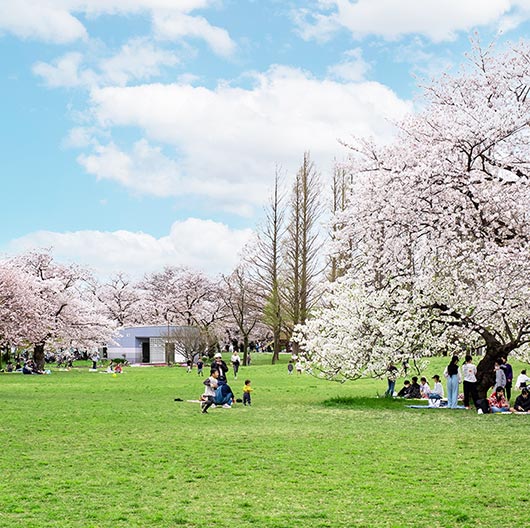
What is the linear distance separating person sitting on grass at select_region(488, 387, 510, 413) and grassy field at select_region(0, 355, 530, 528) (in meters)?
1.02

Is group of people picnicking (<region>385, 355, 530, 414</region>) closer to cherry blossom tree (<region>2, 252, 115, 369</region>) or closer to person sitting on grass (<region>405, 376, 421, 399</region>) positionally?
person sitting on grass (<region>405, 376, 421, 399</region>)

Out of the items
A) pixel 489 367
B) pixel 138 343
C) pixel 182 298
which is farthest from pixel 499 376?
pixel 182 298

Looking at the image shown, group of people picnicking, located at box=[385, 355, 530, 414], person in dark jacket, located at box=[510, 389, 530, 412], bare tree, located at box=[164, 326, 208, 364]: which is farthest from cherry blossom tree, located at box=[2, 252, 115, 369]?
person in dark jacket, located at box=[510, 389, 530, 412]

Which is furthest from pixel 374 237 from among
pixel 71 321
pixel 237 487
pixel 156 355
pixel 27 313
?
pixel 156 355

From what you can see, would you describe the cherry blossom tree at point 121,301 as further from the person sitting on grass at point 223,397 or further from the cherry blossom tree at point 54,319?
the person sitting on grass at point 223,397

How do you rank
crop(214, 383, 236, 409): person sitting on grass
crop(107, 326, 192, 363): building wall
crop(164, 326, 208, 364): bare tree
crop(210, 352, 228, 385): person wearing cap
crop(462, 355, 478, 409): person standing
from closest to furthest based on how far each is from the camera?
crop(462, 355, 478, 409): person standing < crop(214, 383, 236, 409): person sitting on grass < crop(210, 352, 228, 385): person wearing cap < crop(164, 326, 208, 364): bare tree < crop(107, 326, 192, 363): building wall

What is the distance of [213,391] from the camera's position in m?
21.9

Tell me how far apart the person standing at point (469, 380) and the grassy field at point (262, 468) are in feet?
4.18

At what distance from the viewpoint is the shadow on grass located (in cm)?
2289

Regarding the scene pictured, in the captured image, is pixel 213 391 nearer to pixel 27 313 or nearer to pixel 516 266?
pixel 516 266

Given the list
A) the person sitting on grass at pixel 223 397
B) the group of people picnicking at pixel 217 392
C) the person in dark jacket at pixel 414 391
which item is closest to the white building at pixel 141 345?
the person in dark jacket at pixel 414 391

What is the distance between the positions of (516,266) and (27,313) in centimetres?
3339

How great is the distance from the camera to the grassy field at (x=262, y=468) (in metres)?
8.64

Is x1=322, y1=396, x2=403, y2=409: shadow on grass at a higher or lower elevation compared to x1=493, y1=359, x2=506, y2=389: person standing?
lower
